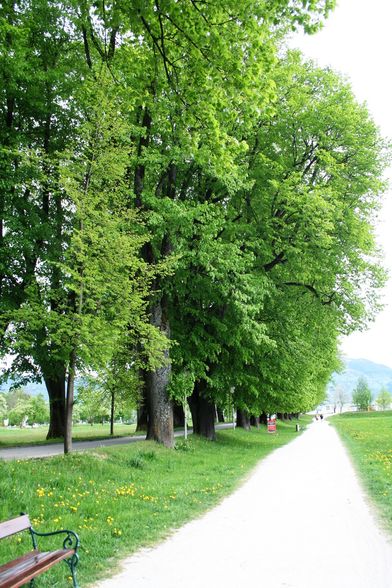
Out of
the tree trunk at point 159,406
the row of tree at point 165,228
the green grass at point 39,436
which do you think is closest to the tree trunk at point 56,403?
the green grass at point 39,436

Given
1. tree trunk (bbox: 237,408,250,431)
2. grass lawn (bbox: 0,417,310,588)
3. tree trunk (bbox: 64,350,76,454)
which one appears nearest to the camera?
grass lawn (bbox: 0,417,310,588)

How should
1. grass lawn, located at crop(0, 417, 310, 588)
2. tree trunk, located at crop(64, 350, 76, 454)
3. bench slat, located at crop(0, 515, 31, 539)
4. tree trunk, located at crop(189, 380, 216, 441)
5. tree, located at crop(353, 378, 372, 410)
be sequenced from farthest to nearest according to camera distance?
1. tree, located at crop(353, 378, 372, 410)
2. tree trunk, located at crop(189, 380, 216, 441)
3. tree trunk, located at crop(64, 350, 76, 454)
4. grass lawn, located at crop(0, 417, 310, 588)
5. bench slat, located at crop(0, 515, 31, 539)

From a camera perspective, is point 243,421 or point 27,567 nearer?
point 27,567

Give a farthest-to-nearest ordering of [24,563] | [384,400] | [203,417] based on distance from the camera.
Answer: [384,400], [203,417], [24,563]

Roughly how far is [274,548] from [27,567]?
3271 mm

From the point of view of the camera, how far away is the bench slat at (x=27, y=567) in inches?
171

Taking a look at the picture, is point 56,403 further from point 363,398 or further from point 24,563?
point 363,398

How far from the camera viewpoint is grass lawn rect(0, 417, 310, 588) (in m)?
6.47

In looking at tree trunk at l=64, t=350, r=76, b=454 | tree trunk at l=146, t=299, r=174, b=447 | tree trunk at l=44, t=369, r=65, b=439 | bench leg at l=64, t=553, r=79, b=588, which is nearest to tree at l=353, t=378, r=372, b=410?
tree trunk at l=44, t=369, r=65, b=439

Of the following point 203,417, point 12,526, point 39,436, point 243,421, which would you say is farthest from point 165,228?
point 39,436

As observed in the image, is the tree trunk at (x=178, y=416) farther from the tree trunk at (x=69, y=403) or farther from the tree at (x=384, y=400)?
the tree at (x=384, y=400)

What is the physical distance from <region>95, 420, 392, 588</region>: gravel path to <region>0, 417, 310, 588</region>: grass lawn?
0.39m

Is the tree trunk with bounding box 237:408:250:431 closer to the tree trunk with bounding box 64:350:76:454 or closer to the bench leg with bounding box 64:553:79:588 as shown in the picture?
the tree trunk with bounding box 64:350:76:454

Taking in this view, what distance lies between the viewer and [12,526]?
16.8ft
